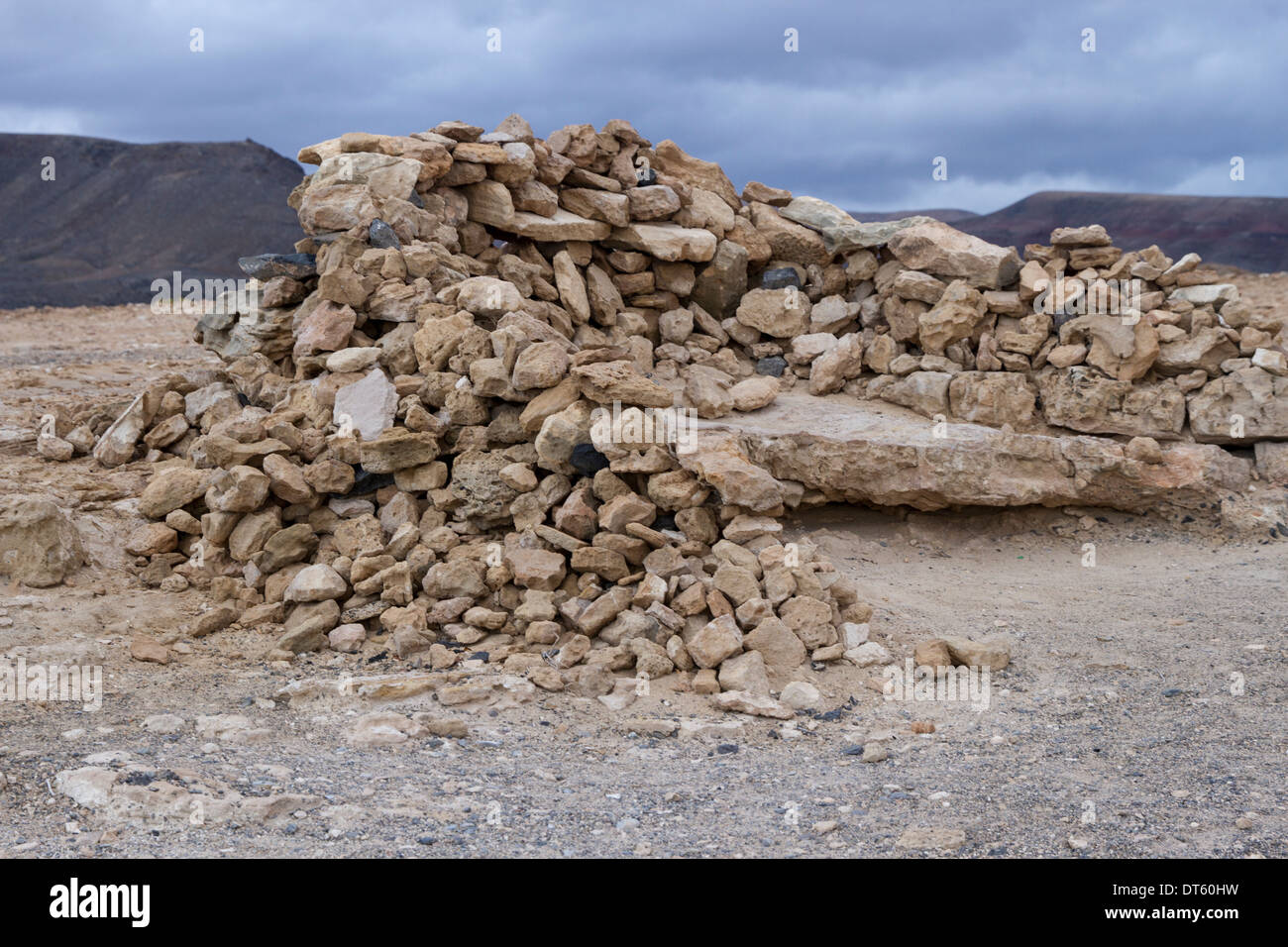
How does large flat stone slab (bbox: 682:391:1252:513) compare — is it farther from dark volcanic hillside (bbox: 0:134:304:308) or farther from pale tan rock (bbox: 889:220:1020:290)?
dark volcanic hillside (bbox: 0:134:304:308)

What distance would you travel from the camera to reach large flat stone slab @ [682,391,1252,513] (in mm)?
7992

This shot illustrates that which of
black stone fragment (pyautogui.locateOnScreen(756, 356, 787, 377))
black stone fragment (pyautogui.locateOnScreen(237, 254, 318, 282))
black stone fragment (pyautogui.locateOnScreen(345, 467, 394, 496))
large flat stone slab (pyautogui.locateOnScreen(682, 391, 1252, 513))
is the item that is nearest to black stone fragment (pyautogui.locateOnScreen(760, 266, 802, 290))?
black stone fragment (pyautogui.locateOnScreen(756, 356, 787, 377))

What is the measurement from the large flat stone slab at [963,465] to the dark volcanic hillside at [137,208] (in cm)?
2336

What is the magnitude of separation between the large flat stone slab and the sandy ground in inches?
19.9

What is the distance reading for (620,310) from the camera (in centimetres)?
927

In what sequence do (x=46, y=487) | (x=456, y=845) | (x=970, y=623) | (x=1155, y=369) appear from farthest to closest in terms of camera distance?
(x=1155, y=369) → (x=46, y=487) → (x=970, y=623) → (x=456, y=845)

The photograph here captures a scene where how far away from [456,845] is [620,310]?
20.0 ft

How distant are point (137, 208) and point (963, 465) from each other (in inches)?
1186

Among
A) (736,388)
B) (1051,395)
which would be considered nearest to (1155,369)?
(1051,395)

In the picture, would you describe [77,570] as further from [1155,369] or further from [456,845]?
[1155,369]

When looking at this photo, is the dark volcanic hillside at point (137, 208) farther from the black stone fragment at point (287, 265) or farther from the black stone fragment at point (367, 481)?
the black stone fragment at point (367, 481)

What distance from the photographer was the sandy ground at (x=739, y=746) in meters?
3.94

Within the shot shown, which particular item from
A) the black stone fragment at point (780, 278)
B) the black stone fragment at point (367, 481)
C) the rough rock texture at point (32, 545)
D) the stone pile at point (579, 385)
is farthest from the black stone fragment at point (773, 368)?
the rough rock texture at point (32, 545)

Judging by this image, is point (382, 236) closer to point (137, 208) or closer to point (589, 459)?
point (589, 459)
